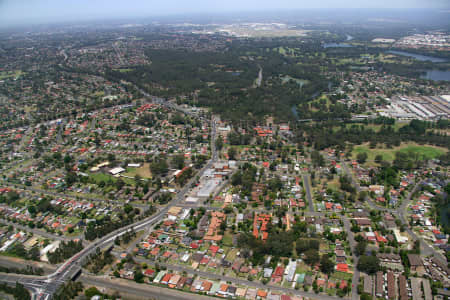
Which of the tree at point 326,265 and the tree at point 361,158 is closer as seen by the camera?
the tree at point 326,265

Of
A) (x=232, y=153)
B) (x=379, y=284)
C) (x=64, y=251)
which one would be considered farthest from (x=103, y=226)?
(x=379, y=284)

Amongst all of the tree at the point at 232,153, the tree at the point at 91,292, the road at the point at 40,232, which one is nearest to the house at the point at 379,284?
the tree at the point at 91,292

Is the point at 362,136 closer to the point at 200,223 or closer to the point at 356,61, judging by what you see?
the point at 200,223

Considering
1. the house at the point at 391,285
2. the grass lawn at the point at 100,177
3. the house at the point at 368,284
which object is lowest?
the house at the point at 368,284

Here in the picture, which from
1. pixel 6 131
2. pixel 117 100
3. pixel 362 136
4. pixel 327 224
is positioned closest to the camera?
pixel 327 224

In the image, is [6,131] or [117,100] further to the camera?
[117,100]

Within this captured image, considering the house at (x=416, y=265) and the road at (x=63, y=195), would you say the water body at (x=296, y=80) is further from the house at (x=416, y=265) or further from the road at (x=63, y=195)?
the house at (x=416, y=265)

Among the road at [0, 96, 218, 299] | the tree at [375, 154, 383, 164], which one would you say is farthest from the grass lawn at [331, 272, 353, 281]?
the tree at [375, 154, 383, 164]

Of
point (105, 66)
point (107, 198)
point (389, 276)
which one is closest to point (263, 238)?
point (389, 276)
